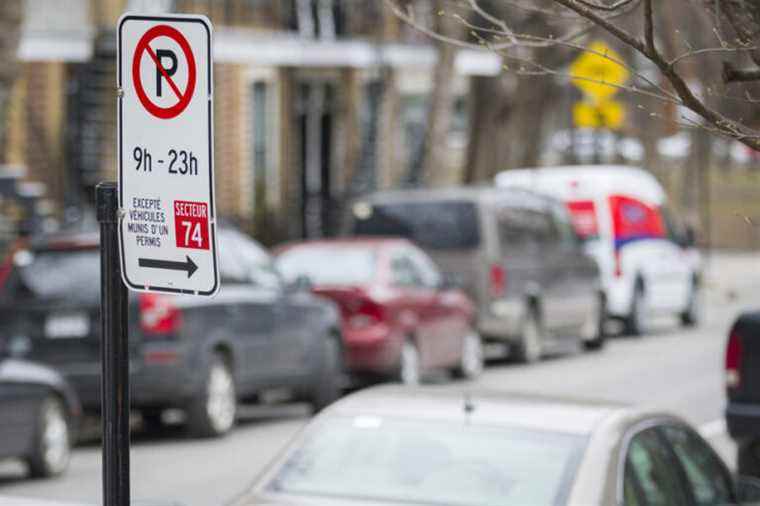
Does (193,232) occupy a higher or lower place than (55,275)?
higher

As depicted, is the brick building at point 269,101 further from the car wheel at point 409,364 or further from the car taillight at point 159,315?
the car taillight at point 159,315

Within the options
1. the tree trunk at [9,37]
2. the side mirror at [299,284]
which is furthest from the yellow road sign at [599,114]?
the side mirror at [299,284]

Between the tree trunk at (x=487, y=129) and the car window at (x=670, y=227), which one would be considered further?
the tree trunk at (x=487, y=129)

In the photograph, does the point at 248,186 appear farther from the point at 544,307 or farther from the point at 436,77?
the point at 544,307

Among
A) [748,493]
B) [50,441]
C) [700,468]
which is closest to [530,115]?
[50,441]

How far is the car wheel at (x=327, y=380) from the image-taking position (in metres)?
17.6

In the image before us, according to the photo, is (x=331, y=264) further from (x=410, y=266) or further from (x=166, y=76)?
(x=166, y=76)

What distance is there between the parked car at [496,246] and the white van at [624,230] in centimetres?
277

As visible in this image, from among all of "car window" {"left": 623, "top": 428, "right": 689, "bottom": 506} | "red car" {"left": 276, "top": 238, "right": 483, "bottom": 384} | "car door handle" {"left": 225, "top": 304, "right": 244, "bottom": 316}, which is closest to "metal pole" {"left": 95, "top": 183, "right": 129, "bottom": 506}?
"car window" {"left": 623, "top": 428, "right": 689, "bottom": 506}

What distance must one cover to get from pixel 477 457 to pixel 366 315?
39.8ft

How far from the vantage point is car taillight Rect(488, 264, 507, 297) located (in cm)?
2243

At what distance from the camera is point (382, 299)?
61.7 feet

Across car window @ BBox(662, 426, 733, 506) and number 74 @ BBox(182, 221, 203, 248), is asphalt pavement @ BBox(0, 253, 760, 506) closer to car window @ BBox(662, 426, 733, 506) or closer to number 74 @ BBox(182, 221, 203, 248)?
car window @ BBox(662, 426, 733, 506)

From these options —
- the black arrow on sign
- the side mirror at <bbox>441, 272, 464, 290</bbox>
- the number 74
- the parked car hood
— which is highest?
the number 74
